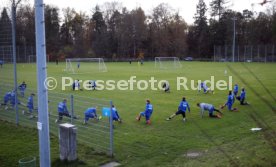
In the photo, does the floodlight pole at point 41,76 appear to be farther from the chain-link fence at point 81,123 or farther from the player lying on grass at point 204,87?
the player lying on grass at point 204,87

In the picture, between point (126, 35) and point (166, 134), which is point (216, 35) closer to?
point (126, 35)

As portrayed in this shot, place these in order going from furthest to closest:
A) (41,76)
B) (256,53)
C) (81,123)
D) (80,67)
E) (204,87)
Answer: (256,53) < (80,67) < (204,87) < (81,123) < (41,76)

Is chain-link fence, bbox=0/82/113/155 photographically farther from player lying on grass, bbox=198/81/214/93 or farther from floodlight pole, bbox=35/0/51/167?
player lying on grass, bbox=198/81/214/93

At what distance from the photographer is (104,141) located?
1227 cm

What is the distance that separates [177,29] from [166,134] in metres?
82.0

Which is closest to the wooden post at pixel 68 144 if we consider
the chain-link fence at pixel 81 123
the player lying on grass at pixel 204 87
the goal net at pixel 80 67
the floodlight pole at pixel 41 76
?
the chain-link fence at pixel 81 123

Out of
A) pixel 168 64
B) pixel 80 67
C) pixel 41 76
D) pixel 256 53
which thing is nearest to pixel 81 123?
pixel 41 76

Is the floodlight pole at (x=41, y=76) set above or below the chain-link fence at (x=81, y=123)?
above

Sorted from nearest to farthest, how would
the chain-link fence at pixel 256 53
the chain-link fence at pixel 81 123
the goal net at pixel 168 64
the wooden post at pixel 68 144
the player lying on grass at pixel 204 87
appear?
the wooden post at pixel 68 144, the chain-link fence at pixel 81 123, the player lying on grass at pixel 204 87, the goal net at pixel 168 64, the chain-link fence at pixel 256 53

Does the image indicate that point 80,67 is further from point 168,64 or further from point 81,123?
point 81,123

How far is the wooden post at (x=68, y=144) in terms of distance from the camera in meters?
9.91

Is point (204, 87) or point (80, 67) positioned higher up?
point (80, 67)

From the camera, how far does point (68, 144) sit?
9867mm

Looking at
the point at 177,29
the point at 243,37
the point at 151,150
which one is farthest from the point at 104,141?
the point at 177,29
